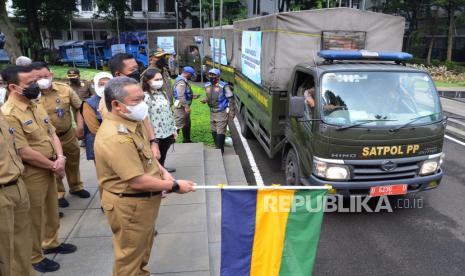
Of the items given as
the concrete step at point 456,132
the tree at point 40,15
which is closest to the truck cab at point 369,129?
the concrete step at point 456,132

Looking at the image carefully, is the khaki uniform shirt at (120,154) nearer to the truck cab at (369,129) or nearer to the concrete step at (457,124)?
the truck cab at (369,129)

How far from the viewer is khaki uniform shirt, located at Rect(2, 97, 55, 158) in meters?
3.21

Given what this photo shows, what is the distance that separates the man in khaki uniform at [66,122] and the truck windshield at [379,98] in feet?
10.6

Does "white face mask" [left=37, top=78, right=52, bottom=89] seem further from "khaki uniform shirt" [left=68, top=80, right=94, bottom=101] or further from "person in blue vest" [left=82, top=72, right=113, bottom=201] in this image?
"khaki uniform shirt" [left=68, top=80, right=94, bottom=101]

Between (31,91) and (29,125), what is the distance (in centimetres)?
31

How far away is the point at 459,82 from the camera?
66.0ft

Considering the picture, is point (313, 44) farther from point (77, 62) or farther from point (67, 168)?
point (77, 62)

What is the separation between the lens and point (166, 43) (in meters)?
24.5

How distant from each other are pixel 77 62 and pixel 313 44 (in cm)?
2987

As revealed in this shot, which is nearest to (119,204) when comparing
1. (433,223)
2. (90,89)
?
(433,223)

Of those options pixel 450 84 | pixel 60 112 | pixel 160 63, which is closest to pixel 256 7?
pixel 450 84

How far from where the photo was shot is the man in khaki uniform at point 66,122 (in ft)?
15.1

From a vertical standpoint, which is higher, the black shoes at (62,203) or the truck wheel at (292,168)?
the truck wheel at (292,168)

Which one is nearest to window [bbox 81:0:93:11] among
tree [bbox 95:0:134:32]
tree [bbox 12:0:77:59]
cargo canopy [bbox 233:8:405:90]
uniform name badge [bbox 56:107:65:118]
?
tree [bbox 95:0:134:32]
